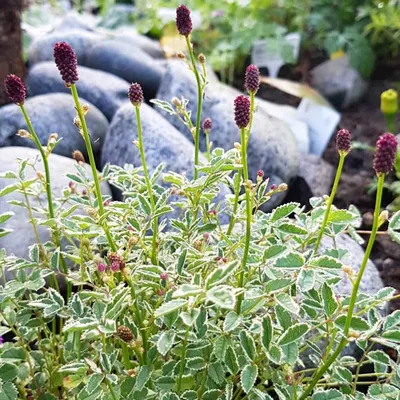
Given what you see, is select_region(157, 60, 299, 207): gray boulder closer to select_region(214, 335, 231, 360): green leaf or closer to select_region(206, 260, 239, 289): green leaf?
select_region(214, 335, 231, 360): green leaf

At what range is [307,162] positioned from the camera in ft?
7.18

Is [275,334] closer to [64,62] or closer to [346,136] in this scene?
[346,136]

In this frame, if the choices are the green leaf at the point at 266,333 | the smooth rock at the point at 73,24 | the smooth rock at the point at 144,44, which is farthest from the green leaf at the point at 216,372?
the smooth rock at the point at 73,24

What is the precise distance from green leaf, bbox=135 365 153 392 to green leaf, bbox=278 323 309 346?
20 centimetres

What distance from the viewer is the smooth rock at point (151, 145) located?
1580mm

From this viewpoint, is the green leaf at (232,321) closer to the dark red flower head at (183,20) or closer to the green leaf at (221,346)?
the green leaf at (221,346)

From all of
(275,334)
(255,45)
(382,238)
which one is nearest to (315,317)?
(275,334)

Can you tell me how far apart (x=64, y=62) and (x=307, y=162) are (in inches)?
61.8

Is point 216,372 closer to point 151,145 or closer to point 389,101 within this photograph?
point 151,145

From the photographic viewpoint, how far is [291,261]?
0.80 meters

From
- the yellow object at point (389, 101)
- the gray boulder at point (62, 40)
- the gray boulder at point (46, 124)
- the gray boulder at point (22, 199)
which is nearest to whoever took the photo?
the gray boulder at point (22, 199)

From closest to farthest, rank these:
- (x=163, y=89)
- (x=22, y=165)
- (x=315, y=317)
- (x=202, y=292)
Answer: (x=202, y=292), (x=315, y=317), (x=22, y=165), (x=163, y=89)

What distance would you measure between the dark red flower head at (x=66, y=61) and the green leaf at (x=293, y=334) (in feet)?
1.49

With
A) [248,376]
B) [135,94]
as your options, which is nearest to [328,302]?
[248,376]
